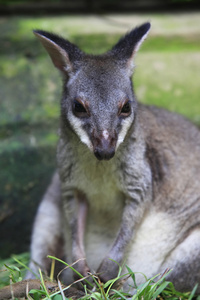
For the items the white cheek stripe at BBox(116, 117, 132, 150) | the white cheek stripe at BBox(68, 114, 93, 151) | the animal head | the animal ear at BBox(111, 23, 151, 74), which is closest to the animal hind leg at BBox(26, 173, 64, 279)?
the animal head

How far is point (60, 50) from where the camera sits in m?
Answer: 4.80

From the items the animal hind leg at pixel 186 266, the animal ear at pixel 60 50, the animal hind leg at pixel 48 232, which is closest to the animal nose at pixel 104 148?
the animal ear at pixel 60 50

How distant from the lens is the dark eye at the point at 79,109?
4477mm

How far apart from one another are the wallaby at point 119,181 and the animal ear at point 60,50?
0.03ft

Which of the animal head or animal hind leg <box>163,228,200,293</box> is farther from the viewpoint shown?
animal hind leg <box>163,228,200,293</box>

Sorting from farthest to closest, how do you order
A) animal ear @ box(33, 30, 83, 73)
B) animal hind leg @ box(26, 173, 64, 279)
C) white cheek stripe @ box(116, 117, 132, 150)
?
animal hind leg @ box(26, 173, 64, 279) < animal ear @ box(33, 30, 83, 73) < white cheek stripe @ box(116, 117, 132, 150)

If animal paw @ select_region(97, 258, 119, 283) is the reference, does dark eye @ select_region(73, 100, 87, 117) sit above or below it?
above

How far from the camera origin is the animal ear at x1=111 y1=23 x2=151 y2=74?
16.1 feet

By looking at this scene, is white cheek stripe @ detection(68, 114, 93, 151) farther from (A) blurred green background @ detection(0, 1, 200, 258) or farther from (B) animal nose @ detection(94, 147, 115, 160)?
(A) blurred green background @ detection(0, 1, 200, 258)

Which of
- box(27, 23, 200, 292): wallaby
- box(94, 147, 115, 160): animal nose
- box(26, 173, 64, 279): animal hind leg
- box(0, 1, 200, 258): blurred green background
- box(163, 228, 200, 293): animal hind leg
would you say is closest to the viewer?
box(94, 147, 115, 160): animal nose

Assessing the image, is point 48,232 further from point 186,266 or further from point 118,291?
point 186,266

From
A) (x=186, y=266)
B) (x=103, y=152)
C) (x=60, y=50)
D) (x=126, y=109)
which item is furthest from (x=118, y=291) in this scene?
(x=60, y=50)

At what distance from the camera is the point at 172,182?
542 cm

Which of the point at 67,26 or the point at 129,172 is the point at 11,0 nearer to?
the point at 67,26
